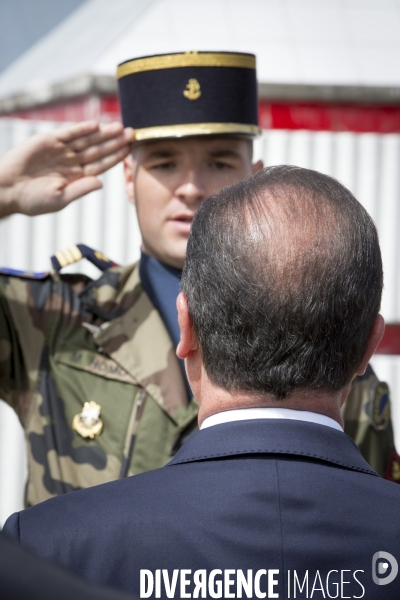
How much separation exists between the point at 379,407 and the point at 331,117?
2.27 m

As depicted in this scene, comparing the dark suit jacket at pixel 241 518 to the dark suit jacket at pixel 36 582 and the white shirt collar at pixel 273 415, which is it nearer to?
the white shirt collar at pixel 273 415

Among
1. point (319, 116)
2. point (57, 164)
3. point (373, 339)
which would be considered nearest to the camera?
point (373, 339)

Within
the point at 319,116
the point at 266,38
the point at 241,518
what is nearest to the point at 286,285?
the point at 241,518

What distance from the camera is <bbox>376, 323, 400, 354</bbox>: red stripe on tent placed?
4059mm

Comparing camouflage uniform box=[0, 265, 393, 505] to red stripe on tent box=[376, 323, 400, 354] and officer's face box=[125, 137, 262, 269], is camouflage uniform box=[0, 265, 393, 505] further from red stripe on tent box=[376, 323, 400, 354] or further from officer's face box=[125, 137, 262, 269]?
red stripe on tent box=[376, 323, 400, 354]

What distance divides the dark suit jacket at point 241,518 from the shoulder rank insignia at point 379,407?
110 cm

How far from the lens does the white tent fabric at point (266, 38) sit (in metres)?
3.92

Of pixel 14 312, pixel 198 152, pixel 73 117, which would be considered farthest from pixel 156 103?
pixel 73 117

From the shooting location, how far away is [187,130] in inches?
87.0

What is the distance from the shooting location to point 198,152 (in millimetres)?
2221

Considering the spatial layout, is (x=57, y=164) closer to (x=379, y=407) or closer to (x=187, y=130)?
(x=187, y=130)

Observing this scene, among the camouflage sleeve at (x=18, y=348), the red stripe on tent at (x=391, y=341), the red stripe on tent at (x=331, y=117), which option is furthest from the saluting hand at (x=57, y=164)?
the red stripe on tent at (x=391, y=341)

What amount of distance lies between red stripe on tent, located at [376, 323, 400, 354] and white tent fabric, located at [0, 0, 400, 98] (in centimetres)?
125

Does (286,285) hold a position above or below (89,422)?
above
